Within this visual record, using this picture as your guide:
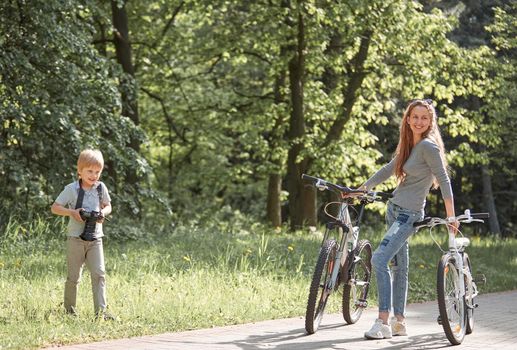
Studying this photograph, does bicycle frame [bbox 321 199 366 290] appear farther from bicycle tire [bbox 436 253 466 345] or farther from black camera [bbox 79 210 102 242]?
black camera [bbox 79 210 102 242]

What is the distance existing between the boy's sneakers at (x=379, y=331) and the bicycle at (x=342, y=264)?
475mm

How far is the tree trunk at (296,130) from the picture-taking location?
22.6m

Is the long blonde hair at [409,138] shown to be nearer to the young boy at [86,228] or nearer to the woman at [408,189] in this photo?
the woman at [408,189]

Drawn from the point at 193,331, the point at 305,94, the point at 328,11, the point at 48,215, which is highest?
the point at 328,11

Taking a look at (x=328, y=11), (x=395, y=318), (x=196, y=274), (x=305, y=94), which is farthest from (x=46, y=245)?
(x=305, y=94)

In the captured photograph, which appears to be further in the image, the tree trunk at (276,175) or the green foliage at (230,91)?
the tree trunk at (276,175)

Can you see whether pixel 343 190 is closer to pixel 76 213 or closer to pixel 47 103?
pixel 76 213

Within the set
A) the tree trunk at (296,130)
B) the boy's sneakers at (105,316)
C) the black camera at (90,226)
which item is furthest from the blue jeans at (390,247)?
the tree trunk at (296,130)

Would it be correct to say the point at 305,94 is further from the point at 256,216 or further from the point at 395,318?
the point at 395,318

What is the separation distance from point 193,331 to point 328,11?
14.2m

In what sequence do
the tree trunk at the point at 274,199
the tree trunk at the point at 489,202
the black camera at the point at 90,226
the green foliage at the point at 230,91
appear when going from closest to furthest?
the black camera at the point at 90,226 < the green foliage at the point at 230,91 < the tree trunk at the point at 274,199 < the tree trunk at the point at 489,202

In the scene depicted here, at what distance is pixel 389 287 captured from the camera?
7.78 metres

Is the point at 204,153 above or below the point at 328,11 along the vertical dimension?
below

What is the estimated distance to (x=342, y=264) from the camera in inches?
317
